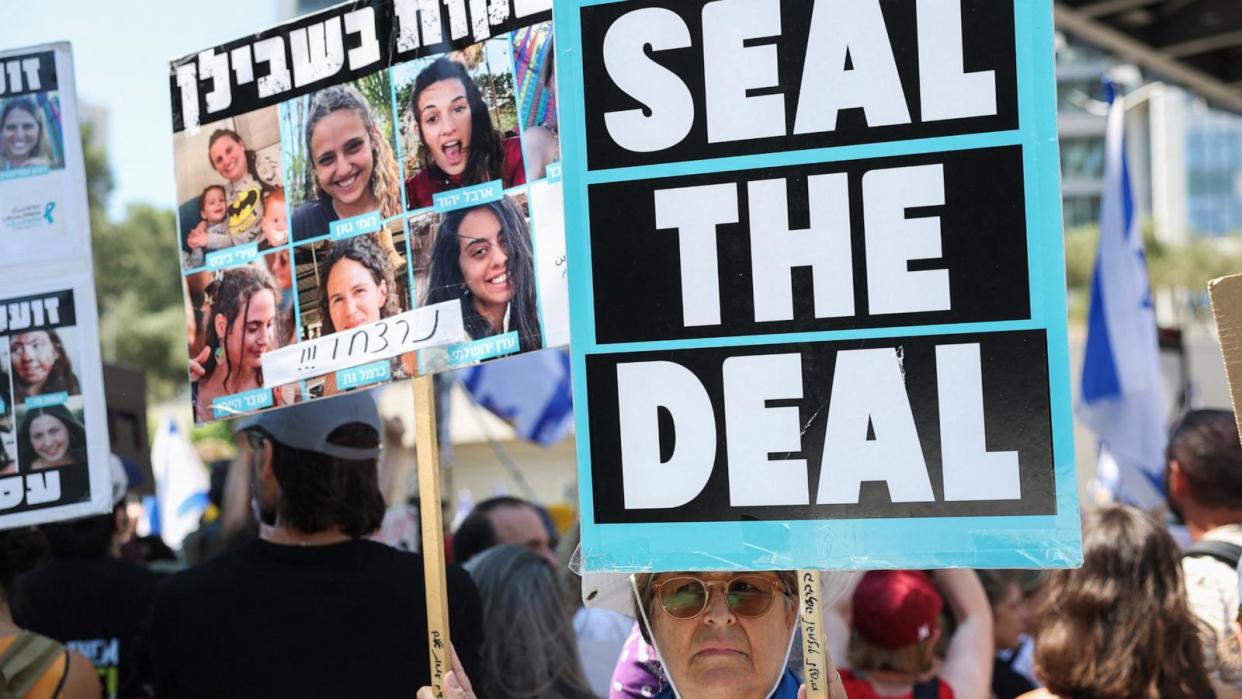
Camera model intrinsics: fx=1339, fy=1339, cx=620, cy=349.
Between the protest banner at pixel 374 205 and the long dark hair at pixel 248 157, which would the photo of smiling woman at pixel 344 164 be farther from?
the long dark hair at pixel 248 157

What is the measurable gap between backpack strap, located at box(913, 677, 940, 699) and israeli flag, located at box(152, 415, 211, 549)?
654 cm

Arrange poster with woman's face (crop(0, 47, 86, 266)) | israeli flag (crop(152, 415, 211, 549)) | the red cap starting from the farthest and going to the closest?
israeli flag (crop(152, 415, 211, 549)) < the red cap < poster with woman's face (crop(0, 47, 86, 266))

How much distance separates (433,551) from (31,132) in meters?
1.61

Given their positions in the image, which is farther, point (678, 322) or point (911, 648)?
point (911, 648)

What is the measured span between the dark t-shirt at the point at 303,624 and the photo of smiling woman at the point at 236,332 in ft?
1.14

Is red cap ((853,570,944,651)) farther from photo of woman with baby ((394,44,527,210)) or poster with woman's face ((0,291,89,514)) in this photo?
poster with woman's face ((0,291,89,514))

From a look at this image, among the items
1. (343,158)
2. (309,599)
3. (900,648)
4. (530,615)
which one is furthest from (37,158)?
(900,648)

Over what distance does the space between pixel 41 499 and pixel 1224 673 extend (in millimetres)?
2864

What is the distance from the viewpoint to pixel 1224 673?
325cm

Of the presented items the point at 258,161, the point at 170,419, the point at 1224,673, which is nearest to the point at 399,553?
the point at 258,161

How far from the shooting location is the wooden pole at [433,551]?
239 centimetres

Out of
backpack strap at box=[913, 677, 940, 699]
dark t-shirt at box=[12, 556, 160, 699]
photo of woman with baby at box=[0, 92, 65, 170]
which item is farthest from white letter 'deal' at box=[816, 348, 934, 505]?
dark t-shirt at box=[12, 556, 160, 699]

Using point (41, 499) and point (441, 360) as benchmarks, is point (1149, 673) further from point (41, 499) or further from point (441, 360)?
point (41, 499)

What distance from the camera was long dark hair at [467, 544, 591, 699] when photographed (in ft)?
11.8
